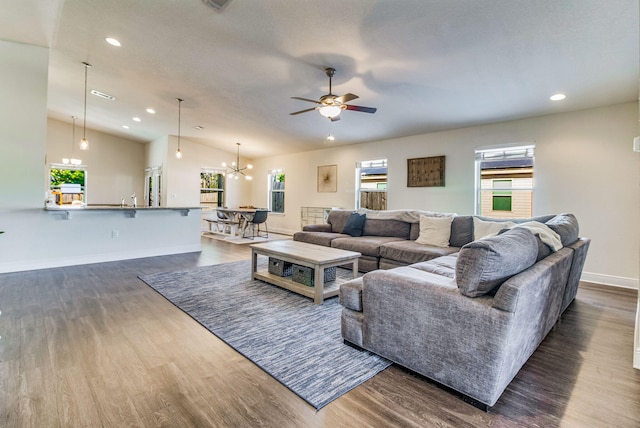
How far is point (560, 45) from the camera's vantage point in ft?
9.53

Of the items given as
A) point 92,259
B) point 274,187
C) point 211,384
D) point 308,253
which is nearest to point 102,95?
point 92,259

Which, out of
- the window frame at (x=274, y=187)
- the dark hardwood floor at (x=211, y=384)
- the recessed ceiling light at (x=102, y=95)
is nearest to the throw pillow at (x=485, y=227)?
the dark hardwood floor at (x=211, y=384)

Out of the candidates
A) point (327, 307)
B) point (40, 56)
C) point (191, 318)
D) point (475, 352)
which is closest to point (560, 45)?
point (475, 352)

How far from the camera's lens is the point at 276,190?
996cm

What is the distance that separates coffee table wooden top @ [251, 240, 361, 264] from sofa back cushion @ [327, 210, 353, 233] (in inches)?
58.2

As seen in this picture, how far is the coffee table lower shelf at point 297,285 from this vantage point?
3304 millimetres

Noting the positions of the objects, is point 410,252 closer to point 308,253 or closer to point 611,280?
point 308,253

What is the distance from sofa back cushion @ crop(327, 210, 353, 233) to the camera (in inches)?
214

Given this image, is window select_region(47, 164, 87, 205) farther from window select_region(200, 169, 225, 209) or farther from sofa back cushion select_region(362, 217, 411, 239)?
sofa back cushion select_region(362, 217, 411, 239)

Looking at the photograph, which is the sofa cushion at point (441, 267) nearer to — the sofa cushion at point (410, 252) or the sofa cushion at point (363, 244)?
the sofa cushion at point (410, 252)

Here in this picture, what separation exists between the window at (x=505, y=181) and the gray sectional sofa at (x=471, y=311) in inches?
114

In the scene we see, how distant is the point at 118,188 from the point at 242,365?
10423 mm

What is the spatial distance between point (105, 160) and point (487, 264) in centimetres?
1161

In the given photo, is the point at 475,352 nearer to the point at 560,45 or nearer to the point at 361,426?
the point at 361,426
